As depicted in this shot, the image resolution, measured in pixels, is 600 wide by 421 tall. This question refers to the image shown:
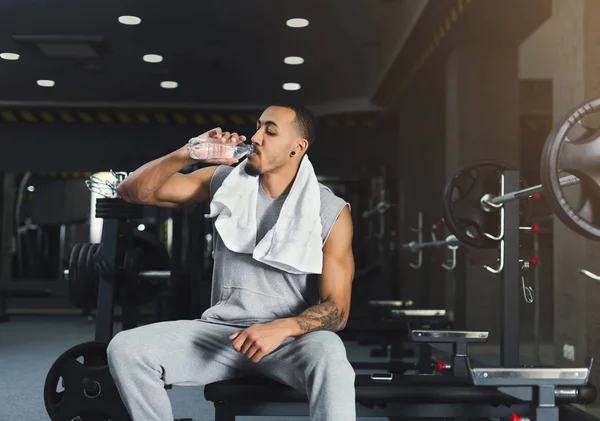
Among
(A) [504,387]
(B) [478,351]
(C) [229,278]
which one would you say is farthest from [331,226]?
(B) [478,351]

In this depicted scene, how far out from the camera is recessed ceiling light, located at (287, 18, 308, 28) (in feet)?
19.0

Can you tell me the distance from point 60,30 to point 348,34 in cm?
238

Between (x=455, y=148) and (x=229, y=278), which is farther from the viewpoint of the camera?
(x=455, y=148)

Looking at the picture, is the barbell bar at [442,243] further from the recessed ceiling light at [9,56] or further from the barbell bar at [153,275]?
the recessed ceiling light at [9,56]

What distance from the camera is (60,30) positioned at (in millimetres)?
6055

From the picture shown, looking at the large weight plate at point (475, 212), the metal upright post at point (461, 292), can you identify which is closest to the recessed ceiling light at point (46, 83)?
the metal upright post at point (461, 292)

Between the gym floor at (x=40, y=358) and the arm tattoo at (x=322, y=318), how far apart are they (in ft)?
→ 4.27

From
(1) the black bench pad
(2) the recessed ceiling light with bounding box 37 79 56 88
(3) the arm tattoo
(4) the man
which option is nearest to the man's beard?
(4) the man

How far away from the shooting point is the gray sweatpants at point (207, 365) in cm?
167

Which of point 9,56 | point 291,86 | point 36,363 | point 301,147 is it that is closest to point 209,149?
point 301,147

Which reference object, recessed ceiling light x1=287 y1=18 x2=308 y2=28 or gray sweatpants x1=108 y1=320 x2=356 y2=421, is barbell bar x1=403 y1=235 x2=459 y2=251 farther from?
gray sweatpants x1=108 y1=320 x2=356 y2=421

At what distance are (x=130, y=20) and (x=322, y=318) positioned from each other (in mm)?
4560

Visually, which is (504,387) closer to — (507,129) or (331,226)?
(331,226)

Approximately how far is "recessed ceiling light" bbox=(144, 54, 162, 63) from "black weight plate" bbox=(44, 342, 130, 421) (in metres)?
4.65
